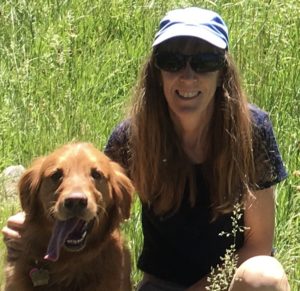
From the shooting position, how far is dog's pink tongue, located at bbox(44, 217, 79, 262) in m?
3.37

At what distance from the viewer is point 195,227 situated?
147 inches

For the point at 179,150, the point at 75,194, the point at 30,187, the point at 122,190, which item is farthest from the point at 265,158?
the point at 30,187

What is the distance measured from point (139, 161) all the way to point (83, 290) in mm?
606

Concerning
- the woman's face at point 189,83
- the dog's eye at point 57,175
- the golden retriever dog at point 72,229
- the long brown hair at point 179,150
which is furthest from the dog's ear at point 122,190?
the woman's face at point 189,83

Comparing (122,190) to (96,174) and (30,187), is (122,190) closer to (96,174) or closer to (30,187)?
(96,174)

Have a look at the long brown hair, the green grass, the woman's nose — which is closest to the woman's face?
the woman's nose

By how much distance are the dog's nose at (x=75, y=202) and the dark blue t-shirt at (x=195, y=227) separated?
57 cm

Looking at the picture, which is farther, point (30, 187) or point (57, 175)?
point (30, 187)

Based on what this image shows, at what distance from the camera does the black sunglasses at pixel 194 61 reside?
11.7 feet

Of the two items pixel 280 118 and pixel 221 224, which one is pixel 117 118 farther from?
pixel 221 224

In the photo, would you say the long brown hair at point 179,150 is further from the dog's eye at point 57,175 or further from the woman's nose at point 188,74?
the dog's eye at point 57,175

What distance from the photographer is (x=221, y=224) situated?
3721mm

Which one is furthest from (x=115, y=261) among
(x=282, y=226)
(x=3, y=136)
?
Answer: (x=3, y=136)

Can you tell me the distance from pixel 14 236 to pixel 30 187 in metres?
0.24
